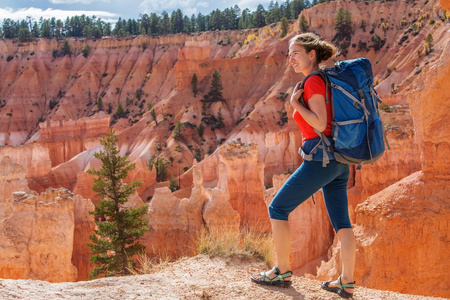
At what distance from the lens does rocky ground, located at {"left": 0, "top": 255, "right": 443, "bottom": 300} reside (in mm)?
3838

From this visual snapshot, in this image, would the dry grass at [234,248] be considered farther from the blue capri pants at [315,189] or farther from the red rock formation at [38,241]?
the red rock formation at [38,241]

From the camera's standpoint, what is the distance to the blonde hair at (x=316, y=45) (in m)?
4.11

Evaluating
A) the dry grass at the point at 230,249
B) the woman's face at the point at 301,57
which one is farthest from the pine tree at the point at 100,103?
the woman's face at the point at 301,57

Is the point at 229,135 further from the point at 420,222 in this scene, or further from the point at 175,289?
the point at 175,289

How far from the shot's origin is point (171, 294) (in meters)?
3.97

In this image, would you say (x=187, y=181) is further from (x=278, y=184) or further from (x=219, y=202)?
(x=219, y=202)

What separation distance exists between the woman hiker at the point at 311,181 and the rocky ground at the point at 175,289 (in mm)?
161

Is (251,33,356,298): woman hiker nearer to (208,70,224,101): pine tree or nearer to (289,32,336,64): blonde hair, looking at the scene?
(289,32,336,64): blonde hair

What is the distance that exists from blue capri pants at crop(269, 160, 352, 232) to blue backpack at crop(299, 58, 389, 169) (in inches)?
5.3

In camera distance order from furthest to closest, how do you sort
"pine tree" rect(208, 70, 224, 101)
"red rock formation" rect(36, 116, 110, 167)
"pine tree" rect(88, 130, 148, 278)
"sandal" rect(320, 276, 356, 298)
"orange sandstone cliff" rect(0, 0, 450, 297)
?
"pine tree" rect(208, 70, 224, 101)
"red rock formation" rect(36, 116, 110, 167)
"pine tree" rect(88, 130, 148, 278)
"orange sandstone cliff" rect(0, 0, 450, 297)
"sandal" rect(320, 276, 356, 298)

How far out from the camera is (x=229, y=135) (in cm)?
4850

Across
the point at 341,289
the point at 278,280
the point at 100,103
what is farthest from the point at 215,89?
the point at 341,289

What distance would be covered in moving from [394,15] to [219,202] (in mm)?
50169

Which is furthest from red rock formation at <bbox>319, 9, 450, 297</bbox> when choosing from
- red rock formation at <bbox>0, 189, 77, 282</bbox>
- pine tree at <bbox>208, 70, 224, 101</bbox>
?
pine tree at <bbox>208, 70, 224, 101</bbox>
